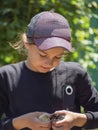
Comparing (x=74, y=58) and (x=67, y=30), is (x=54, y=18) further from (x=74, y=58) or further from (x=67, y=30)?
(x=74, y=58)

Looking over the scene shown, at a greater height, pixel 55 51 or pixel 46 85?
pixel 55 51

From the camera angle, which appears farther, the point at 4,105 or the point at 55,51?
the point at 4,105

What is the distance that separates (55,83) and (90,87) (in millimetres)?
203

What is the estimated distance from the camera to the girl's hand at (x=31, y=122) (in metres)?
2.31

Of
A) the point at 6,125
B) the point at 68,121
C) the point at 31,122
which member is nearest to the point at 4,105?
the point at 6,125

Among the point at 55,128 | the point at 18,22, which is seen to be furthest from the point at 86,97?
the point at 18,22

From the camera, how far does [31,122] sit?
2338 millimetres

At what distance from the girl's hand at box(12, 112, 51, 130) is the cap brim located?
316 mm

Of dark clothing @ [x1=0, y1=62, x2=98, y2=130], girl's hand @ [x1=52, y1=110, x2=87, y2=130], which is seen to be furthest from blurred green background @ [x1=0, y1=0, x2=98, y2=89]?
girl's hand @ [x1=52, y1=110, x2=87, y2=130]

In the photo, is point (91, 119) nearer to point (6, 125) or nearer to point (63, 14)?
point (6, 125)

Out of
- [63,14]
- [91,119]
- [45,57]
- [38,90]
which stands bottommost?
[63,14]

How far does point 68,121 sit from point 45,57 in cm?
32

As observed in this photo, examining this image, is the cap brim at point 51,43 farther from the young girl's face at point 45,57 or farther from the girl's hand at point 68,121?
the girl's hand at point 68,121

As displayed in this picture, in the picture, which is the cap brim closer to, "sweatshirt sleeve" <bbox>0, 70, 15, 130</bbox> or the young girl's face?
the young girl's face
